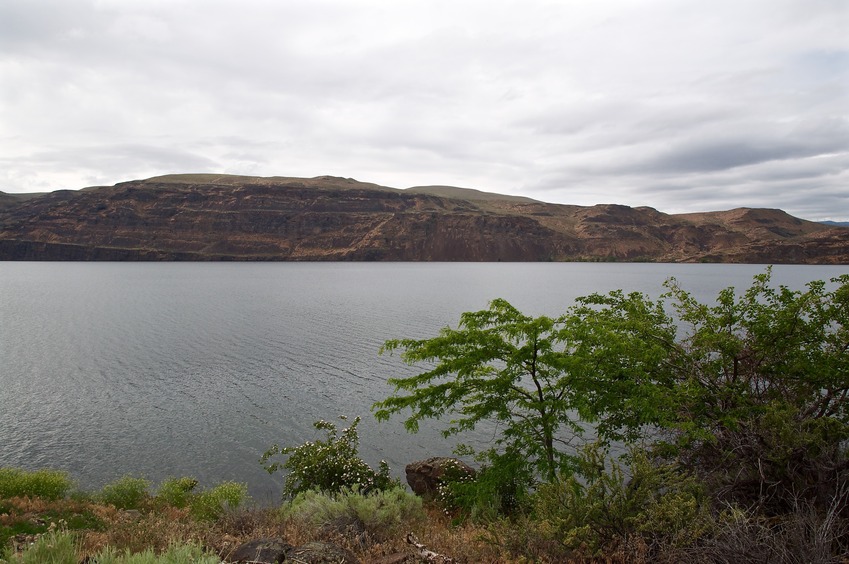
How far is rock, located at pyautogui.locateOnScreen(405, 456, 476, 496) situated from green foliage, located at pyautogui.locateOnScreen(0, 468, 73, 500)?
11784mm

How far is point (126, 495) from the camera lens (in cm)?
1675

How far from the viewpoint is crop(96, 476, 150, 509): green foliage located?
53.4 feet

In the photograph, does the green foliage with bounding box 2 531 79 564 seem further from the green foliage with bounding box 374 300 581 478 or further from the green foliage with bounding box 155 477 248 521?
the green foliage with bounding box 374 300 581 478

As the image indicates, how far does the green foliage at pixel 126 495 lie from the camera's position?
1627cm

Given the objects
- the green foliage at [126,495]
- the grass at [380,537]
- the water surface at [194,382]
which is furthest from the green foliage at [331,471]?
the green foliage at [126,495]

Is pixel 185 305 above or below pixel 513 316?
below

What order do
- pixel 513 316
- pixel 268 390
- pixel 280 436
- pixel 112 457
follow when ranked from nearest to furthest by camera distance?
pixel 513 316, pixel 112 457, pixel 280 436, pixel 268 390

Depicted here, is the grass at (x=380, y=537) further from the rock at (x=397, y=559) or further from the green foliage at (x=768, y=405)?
the green foliage at (x=768, y=405)

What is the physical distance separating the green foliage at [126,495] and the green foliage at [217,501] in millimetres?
1724

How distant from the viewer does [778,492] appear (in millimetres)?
9953

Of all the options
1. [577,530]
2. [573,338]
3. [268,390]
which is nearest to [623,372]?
[573,338]

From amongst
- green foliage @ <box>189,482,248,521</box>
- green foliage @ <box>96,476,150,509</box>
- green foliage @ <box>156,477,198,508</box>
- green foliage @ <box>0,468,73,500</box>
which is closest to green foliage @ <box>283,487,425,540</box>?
green foliage @ <box>189,482,248,521</box>

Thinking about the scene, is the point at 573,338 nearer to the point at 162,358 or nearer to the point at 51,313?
the point at 162,358

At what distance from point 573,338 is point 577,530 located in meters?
7.16
